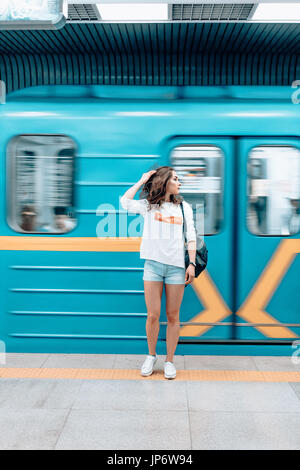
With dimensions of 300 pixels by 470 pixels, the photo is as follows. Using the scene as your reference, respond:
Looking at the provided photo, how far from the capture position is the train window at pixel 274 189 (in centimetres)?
440

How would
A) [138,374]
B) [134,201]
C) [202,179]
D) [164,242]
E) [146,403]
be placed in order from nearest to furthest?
[146,403] < [164,242] < [134,201] < [138,374] < [202,179]

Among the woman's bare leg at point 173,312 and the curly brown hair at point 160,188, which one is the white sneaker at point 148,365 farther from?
the curly brown hair at point 160,188

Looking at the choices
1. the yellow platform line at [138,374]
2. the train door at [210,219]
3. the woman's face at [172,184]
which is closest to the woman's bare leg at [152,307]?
the yellow platform line at [138,374]

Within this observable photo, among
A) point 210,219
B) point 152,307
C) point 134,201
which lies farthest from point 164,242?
point 210,219

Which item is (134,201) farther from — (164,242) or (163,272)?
(163,272)

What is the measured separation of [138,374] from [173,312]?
2.00ft

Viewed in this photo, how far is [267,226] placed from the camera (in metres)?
4.43

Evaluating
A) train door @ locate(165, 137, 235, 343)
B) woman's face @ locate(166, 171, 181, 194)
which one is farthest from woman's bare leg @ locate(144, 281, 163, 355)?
woman's face @ locate(166, 171, 181, 194)

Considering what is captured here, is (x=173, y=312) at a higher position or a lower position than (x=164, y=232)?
lower

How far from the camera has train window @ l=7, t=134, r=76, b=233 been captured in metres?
4.41

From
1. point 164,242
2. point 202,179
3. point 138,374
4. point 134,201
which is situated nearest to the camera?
point 164,242

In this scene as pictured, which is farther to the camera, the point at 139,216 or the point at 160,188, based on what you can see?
the point at 139,216

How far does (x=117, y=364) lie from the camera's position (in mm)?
4320

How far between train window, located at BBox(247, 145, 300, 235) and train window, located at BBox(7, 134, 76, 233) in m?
1.62
